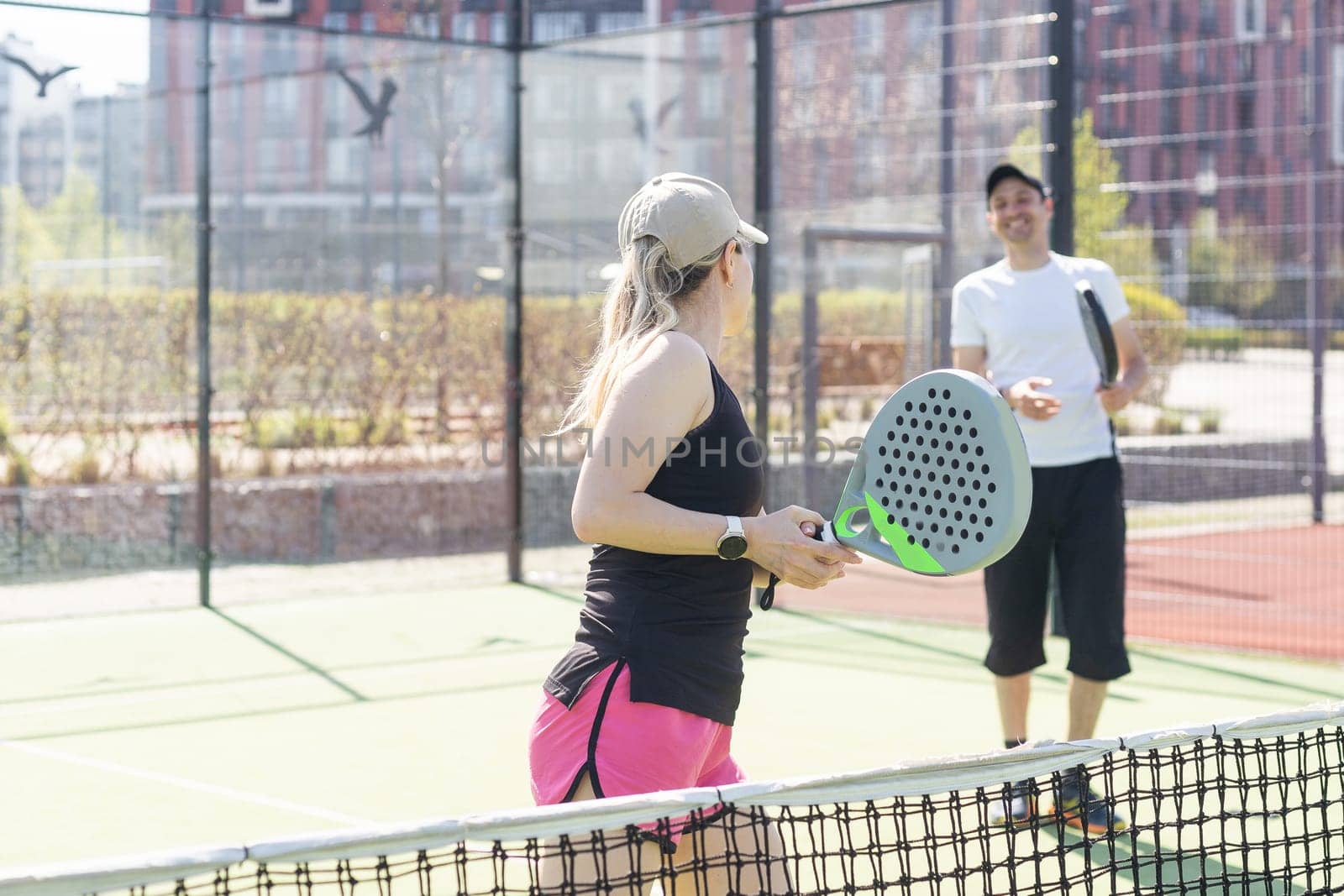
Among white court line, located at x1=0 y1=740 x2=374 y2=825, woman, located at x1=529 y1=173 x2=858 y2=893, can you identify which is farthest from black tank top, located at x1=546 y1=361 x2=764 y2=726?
white court line, located at x1=0 y1=740 x2=374 y2=825

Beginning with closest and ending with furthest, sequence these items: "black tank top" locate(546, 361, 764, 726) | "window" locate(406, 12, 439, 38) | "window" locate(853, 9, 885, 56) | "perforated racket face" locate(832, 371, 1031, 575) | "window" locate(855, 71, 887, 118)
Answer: "perforated racket face" locate(832, 371, 1031, 575) → "black tank top" locate(546, 361, 764, 726) → "window" locate(853, 9, 885, 56) → "window" locate(855, 71, 887, 118) → "window" locate(406, 12, 439, 38)

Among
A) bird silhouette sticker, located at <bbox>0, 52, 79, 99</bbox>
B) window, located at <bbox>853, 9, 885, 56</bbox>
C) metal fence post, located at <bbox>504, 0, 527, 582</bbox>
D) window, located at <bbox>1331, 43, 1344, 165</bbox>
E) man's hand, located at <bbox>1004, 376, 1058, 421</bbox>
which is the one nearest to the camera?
man's hand, located at <bbox>1004, 376, 1058, 421</bbox>

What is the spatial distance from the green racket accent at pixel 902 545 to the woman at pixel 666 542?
0.21ft

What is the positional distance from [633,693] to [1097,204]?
5.99 meters

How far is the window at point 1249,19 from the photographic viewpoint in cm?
820

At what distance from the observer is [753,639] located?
299 inches

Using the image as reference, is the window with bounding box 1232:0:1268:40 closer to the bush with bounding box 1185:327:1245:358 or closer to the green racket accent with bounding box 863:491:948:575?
the bush with bounding box 1185:327:1245:358

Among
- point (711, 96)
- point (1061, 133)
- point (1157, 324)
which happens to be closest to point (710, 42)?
point (711, 96)

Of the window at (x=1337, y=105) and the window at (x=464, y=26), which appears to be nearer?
the window at (x=464, y=26)

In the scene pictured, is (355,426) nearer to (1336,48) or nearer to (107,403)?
A: (107,403)

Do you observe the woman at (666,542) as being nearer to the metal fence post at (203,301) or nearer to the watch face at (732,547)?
the watch face at (732,547)

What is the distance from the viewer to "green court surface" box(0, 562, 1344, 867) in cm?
484

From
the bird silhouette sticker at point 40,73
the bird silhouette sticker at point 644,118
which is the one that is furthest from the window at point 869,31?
the bird silhouette sticker at point 40,73

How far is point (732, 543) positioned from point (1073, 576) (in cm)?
251
